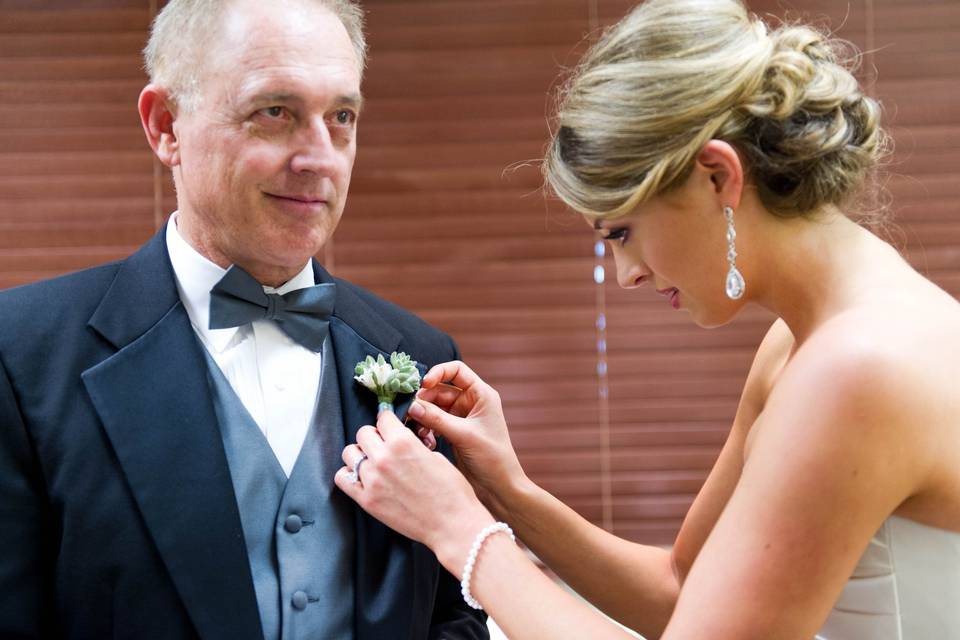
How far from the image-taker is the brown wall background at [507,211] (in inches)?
111

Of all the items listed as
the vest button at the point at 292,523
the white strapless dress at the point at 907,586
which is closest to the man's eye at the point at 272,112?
the vest button at the point at 292,523

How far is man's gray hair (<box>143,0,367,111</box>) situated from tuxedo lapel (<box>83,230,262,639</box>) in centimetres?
33

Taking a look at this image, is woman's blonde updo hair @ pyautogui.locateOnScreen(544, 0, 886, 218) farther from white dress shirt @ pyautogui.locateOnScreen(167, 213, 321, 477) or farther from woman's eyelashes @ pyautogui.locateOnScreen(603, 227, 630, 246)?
white dress shirt @ pyautogui.locateOnScreen(167, 213, 321, 477)

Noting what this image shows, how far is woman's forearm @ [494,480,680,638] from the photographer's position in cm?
180

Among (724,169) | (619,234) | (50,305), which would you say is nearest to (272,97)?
(50,305)

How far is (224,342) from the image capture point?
1.58m

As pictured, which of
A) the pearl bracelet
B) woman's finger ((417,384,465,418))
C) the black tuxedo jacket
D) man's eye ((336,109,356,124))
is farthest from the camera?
woman's finger ((417,384,465,418))

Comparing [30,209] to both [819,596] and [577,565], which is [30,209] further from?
[819,596]

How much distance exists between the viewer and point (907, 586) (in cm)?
141

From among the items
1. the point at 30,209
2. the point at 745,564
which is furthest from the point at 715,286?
the point at 30,209

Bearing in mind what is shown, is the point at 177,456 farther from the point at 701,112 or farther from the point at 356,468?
the point at 701,112

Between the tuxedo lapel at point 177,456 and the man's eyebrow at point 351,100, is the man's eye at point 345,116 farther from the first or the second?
the tuxedo lapel at point 177,456

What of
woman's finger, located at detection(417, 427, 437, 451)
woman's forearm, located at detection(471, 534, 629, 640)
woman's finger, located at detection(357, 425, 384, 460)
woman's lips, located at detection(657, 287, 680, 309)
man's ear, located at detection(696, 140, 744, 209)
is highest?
man's ear, located at detection(696, 140, 744, 209)

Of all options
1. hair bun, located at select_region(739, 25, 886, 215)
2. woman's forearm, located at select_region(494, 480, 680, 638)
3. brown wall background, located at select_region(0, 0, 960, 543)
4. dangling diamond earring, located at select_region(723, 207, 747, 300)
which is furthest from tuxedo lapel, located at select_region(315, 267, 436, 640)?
brown wall background, located at select_region(0, 0, 960, 543)
